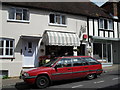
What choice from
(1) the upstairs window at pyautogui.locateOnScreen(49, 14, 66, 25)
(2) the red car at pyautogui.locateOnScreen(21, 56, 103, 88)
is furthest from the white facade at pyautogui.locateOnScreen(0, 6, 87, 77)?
(2) the red car at pyautogui.locateOnScreen(21, 56, 103, 88)

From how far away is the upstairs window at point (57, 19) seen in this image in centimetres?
1586

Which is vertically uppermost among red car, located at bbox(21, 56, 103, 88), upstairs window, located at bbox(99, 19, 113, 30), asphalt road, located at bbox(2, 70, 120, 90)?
upstairs window, located at bbox(99, 19, 113, 30)

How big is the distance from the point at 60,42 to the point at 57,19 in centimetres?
278

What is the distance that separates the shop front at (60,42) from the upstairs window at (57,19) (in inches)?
48.9

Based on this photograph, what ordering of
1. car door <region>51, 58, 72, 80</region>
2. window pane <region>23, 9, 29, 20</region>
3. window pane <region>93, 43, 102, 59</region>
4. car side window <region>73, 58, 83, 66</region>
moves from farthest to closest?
window pane <region>93, 43, 102, 59</region>
window pane <region>23, 9, 29, 20</region>
car side window <region>73, 58, 83, 66</region>
car door <region>51, 58, 72, 80</region>

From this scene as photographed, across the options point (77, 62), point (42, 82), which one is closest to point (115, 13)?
point (77, 62)

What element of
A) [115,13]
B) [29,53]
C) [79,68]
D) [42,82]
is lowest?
[42,82]

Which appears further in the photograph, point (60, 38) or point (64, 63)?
point (60, 38)

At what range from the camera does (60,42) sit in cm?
1477

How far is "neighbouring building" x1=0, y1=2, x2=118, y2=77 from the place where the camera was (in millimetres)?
13477

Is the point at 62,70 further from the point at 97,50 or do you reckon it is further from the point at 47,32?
the point at 97,50

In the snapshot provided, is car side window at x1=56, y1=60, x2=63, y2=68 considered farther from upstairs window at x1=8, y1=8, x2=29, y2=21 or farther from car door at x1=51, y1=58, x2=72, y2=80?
upstairs window at x1=8, y1=8, x2=29, y2=21

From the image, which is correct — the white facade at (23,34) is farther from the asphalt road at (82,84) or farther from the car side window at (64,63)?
the car side window at (64,63)

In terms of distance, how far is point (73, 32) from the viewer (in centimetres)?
1664
